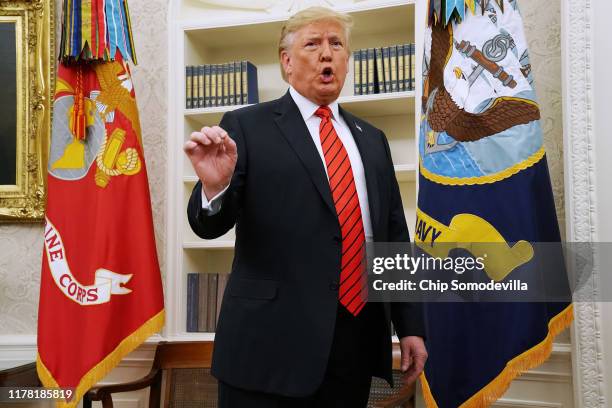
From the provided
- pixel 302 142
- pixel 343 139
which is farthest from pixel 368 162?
pixel 302 142

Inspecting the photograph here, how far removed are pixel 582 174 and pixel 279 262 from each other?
1470 millimetres

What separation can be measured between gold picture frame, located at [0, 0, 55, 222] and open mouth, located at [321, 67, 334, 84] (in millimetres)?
2121

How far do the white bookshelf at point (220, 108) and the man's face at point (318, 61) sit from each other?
118cm

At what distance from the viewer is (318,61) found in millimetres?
1701

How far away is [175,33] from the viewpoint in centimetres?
322

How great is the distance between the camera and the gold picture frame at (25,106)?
325 cm

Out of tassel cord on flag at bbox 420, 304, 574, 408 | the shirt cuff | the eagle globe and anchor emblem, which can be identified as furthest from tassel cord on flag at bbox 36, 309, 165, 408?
the shirt cuff

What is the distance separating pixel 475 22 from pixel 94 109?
1.70 meters

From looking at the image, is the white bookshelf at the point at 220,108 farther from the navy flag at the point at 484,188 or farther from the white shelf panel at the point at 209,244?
the navy flag at the point at 484,188

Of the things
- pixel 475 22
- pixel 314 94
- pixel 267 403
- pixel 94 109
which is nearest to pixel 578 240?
pixel 475 22

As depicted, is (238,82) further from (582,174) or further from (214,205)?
(214,205)

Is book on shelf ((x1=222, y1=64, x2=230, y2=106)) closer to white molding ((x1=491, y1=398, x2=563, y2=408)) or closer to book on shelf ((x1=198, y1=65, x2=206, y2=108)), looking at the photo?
book on shelf ((x1=198, y1=65, x2=206, y2=108))

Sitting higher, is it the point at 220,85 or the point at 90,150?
the point at 220,85

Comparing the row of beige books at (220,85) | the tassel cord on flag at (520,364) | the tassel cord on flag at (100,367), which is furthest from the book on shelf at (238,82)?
the tassel cord on flag at (520,364)
